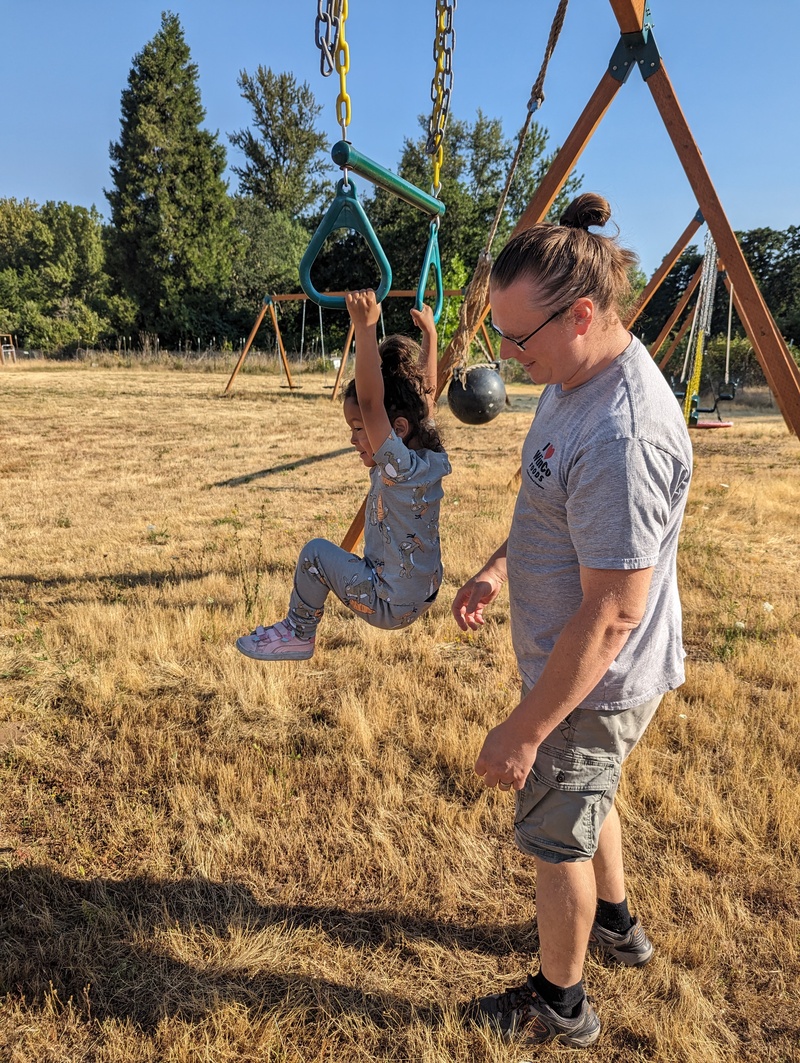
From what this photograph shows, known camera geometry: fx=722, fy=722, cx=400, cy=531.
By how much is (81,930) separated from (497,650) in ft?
8.68

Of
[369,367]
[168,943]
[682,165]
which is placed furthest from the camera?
[682,165]

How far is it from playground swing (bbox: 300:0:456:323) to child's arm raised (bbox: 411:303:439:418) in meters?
0.09

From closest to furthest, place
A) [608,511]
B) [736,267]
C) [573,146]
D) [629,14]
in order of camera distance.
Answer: [608,511], [629,14], [573,146], [736,267]

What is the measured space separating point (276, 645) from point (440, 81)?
2.35 metres

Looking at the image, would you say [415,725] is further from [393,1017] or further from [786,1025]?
[786,1025]

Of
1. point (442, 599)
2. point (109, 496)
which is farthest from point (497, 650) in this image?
point (109, 496)

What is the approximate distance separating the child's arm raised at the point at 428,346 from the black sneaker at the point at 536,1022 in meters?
1.77

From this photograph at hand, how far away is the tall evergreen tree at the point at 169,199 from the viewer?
1297 inches

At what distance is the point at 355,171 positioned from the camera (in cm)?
262

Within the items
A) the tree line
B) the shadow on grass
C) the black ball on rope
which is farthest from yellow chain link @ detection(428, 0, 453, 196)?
the tree line

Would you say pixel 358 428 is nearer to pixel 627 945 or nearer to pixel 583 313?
pixel 583 313

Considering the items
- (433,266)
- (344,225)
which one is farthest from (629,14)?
(344,225)

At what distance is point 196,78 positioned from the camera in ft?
111

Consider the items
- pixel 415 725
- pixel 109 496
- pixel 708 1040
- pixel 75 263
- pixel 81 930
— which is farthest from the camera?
pixel 75 263
